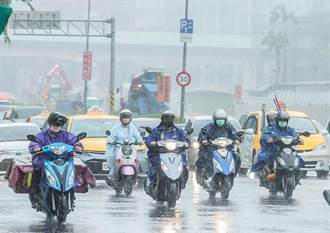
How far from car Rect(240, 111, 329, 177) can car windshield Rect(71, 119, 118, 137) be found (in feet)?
12.1

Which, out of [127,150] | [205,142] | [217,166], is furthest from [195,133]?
[217,166]

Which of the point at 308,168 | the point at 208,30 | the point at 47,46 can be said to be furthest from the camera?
the point at 208,30

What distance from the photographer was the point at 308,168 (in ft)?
95.3

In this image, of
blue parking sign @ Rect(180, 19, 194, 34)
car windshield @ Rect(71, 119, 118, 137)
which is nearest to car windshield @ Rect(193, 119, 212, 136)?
car windshield @ Rect(71, 119, 118, 137)

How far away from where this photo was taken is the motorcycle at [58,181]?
53.3ft

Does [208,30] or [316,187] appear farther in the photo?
[208,30]

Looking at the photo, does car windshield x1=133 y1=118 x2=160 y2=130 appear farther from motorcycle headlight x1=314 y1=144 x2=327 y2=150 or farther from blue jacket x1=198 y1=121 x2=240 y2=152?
blue jacket x1=198 y1=121 x2=240 y2=152

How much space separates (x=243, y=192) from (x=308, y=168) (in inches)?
225

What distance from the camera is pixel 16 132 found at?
3048cm

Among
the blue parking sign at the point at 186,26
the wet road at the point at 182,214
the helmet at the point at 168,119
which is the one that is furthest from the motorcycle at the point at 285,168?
the blue parking sign at the point at 186,26

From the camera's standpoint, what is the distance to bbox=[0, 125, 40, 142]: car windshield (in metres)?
30.1

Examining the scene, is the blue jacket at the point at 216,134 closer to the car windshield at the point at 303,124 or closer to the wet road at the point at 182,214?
the wet road at the point at 182,214

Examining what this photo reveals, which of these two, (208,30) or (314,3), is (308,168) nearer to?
(314,3)

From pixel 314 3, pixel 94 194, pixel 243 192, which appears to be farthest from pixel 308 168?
pixel 314 3
